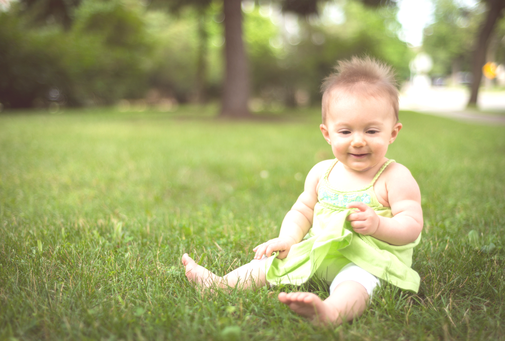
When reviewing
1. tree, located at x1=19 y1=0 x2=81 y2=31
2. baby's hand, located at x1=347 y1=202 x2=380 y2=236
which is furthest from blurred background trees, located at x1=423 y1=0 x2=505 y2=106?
baby's hand, located at x1=347 y1=202 x2=380 y2=236

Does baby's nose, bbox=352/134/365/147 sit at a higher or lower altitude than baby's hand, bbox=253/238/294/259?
higher

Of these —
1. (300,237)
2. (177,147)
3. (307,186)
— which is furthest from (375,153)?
(177,147)

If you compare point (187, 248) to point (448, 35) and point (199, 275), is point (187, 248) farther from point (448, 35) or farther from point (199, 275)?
point (448, 35)

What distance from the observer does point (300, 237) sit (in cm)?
205

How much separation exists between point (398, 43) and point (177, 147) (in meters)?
43.3

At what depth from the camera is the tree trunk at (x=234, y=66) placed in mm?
12297

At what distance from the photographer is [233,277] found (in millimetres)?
1928

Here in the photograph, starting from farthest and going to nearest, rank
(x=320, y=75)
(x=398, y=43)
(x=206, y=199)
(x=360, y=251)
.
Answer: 1. (x=398, y=43)
2. (x=320, y=75)
3. (x=206, y=199)
4. (x=360, y=251)

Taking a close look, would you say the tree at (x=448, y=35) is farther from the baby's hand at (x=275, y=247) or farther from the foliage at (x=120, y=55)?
the baby's hand at (x=275, y=247)

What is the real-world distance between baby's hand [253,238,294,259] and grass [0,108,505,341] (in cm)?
17

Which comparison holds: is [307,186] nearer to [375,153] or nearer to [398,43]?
[375,153]

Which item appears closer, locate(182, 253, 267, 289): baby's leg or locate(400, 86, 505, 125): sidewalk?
locate(182, 253, 267, 289): baby's leg

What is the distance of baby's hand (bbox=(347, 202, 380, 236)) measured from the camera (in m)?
1.67

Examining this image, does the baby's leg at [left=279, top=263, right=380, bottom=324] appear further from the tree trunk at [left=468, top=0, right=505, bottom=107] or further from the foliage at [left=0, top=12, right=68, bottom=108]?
the tree trunk at [left=468, top=0, right=505, bottom=107]
